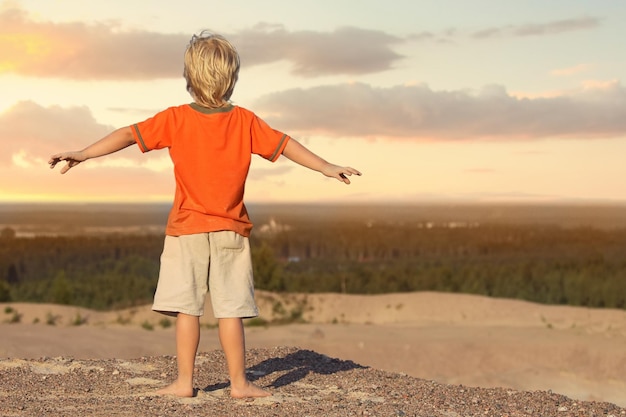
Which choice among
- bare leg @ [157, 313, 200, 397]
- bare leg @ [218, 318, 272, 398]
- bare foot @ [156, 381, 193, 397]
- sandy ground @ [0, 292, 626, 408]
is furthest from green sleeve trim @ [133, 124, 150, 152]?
sandy ground @ [0, 292, 626, 408]

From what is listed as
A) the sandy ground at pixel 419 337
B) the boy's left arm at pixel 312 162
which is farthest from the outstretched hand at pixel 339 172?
the sandy ground at pixel 419 337

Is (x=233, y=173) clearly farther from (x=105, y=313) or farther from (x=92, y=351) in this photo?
(x=105, y=313)

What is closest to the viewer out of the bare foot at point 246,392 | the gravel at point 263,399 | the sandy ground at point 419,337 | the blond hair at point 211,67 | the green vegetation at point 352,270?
the blond hair at point 211,67

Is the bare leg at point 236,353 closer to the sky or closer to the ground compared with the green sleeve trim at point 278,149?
closer to the ground

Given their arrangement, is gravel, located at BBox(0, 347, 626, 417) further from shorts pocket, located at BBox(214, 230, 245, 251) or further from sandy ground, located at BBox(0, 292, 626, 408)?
shorts pocket, located at BBox(214, 230, 245, 251)

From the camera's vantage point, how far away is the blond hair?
572cm

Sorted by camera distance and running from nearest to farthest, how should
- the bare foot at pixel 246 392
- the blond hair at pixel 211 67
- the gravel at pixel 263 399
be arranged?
1. the blond hair at pixel 211 67
2. the gravel at pixel 263 399
3. the bare foot at pixel 246 392

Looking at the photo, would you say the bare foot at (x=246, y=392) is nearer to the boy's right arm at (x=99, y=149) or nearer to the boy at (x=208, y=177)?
the boy at (x=208, y=177)

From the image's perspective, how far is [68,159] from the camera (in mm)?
5887

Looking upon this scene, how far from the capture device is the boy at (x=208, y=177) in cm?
585

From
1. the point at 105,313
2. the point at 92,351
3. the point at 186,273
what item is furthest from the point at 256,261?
the point at 186,273

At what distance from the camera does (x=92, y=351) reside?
40.9 feet

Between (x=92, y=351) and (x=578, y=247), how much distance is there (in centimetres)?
2058

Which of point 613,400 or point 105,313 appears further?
point 105,313
